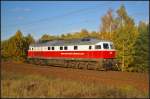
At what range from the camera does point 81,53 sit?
109 feet

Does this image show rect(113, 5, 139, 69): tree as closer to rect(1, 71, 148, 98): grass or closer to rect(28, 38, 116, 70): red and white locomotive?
rect(28, 38, 116, 70): red and white locomotive

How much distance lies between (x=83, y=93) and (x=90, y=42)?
58.2ft

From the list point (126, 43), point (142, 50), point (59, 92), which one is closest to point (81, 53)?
point (142, 50)

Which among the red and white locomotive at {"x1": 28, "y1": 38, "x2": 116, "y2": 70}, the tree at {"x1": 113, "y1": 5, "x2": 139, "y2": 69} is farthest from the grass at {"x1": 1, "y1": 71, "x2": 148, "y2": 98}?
the tree at {"x1": 113, "y1": 5, "x2": 139, "y2": 69}

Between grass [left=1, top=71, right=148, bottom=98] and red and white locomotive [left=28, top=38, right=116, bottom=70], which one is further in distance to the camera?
red and white locomotive [left=28, top=38, right=116, bottom=70]

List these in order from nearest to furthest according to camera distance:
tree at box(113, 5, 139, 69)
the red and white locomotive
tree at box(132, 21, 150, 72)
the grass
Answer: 1. the grass
2. the red and white locomotive
3. tree at box(132, 21, 150, 72)
4. tree at box(113, 5, 139, 69)

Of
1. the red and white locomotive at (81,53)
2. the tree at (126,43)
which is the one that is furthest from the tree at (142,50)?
the red and white locomotive at (81,53)

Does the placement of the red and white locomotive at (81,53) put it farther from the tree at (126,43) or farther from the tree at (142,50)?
the tree at (126,43)

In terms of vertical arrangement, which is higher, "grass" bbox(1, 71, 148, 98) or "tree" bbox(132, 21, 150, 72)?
"tree" bbox(132, 21, 150, 72)

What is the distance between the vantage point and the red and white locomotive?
102 ft

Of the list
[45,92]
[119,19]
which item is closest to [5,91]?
[45,92]

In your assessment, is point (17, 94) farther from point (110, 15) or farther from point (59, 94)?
point (110, 15)

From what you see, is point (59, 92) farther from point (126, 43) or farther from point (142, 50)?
point (126, 43)

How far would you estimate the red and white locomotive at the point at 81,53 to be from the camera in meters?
31.2
